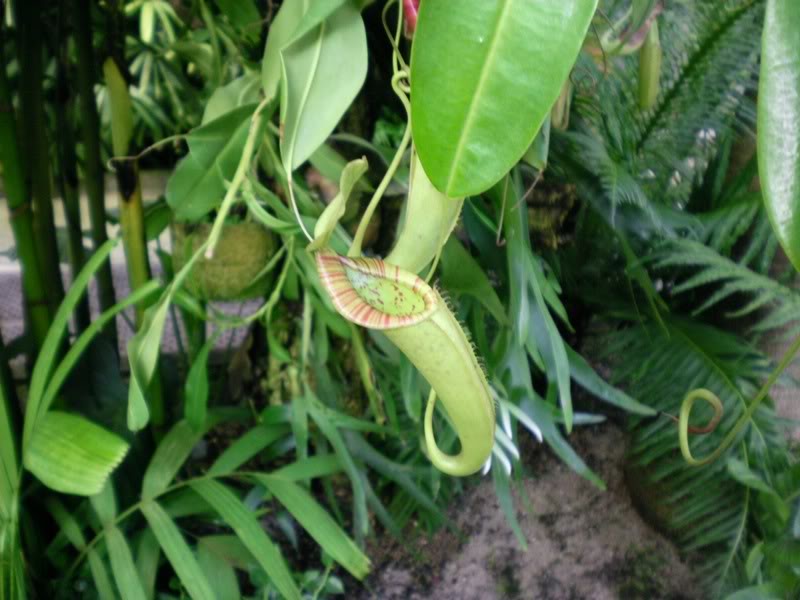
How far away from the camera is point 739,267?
30.6 inches

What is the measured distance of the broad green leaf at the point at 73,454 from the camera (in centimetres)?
55

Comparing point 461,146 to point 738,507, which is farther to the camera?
point 738,507

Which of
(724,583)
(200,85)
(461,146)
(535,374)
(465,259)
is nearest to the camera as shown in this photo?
(461,146)

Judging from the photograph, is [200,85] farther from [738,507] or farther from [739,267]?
[738,507]

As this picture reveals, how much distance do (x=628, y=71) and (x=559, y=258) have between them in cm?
26

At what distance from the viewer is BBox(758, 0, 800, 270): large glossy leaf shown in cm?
26

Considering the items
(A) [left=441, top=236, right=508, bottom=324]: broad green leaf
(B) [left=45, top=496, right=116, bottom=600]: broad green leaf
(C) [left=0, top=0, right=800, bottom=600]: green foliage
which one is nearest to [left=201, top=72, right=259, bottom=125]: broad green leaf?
(C) [left=0, top=0, right=800, bottom=600]: green foliage

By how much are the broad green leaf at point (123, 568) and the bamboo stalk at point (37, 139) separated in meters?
0.32

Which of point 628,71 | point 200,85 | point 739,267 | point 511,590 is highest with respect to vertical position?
point 628,71

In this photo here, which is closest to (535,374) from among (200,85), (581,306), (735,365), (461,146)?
(581,306)

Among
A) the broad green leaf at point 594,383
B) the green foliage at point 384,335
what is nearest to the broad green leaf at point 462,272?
the green foliage at point 384,335

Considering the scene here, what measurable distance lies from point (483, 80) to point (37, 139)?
0.72 metres

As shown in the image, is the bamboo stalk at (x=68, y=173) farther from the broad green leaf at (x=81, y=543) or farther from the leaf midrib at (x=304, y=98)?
the leaf midrib at (x=304, y=98)

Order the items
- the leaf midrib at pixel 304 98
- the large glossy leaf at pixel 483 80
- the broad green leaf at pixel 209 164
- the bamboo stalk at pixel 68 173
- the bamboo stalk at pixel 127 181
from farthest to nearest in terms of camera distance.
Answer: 1. the bamboo stalk at pixel 68 173
2. the bamboo stalk at pixel 127 181
3. the broad green leaf at pixel 209 164
4. the leaf midrib at pixel 304 98
5. the large glossy leaf at pixel 483 80
